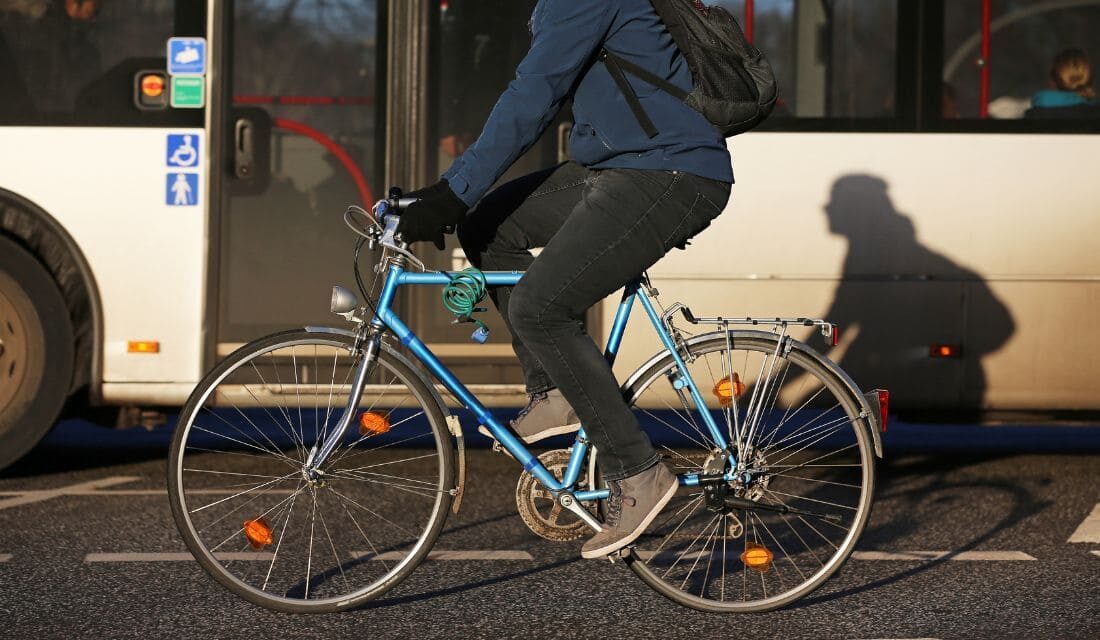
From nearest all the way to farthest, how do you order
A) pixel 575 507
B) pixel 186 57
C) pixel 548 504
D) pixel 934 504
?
pixel 575 507 < pixel 548 504 < pixel 934 504 < pixel 186 57

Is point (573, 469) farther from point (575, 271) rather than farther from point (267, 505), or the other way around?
point (267, 505)

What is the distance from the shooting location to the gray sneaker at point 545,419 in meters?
4.69

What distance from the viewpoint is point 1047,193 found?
7281 millimetres

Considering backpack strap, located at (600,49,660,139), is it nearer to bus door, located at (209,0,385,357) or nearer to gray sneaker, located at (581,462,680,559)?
gray sneaker, located at (581,462,680,559)

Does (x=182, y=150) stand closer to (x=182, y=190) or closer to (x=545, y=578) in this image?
(x=182, y=190)

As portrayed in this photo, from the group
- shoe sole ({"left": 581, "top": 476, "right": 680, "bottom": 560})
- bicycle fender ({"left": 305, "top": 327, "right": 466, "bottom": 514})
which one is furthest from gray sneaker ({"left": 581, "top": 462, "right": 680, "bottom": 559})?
bicycle fender ({"left": 305, "top": 327, "right": 466, "bottom": 514})

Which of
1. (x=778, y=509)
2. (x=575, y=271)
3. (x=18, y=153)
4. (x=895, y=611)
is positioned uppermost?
(x=18, y=153)

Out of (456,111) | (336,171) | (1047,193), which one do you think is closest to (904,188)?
(1047,193)

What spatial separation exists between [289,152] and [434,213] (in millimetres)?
3159

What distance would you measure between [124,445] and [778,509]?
14.4 feet

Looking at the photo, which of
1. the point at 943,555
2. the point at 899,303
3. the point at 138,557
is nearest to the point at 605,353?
the point at 943,555

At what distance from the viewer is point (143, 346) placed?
7027mm

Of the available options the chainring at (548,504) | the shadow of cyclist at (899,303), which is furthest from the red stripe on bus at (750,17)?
the chainring at (548,504)

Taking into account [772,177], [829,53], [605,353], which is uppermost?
[829,53]
